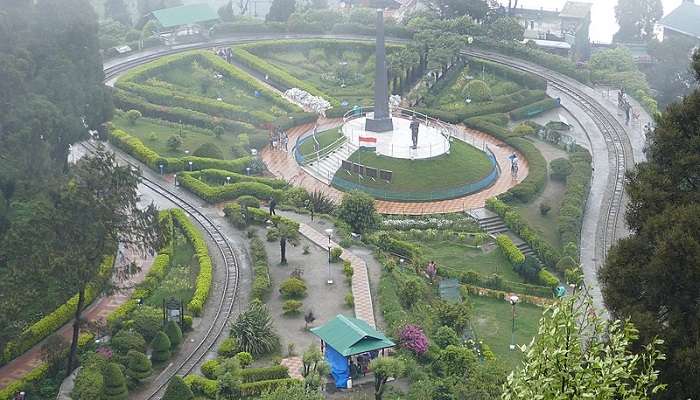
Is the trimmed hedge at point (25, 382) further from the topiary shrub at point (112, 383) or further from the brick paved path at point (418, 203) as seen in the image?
the brick paved path at point (418, 203)

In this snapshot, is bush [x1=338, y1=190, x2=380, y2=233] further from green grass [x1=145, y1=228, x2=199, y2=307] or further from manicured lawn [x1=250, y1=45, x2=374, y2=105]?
manicured lawn [x1=250, y1=45, x2=374, y2=105]

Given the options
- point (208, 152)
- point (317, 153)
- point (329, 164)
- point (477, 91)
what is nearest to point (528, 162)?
point (329, 164)

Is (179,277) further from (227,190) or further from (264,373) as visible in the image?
(227,190)

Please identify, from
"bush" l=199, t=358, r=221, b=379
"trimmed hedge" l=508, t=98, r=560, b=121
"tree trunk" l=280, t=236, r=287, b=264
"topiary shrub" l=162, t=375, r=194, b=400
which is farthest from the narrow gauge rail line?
"trimmed hedge" l=508, t=98, r=560, b=121

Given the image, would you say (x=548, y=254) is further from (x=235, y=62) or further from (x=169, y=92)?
(x=235, y=62)

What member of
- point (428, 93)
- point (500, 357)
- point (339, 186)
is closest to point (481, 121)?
point (428, 93)

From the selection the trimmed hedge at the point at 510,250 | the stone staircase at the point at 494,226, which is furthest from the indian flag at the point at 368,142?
the trimmed hedge at the point at 510,250
